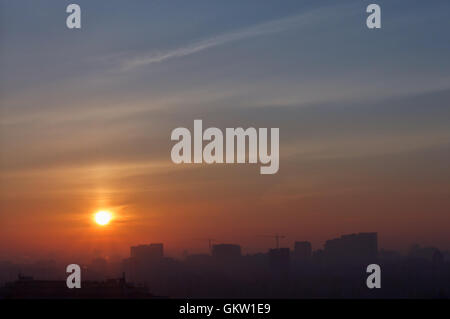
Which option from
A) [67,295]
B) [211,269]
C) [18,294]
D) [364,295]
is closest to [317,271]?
[364,295]

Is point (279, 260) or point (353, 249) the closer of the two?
point (353, 249)

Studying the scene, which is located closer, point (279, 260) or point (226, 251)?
point (226, 251)

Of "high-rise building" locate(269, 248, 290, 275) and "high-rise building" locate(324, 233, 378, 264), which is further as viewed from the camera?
"high-rise building" locate(269, 248, 290, 275)

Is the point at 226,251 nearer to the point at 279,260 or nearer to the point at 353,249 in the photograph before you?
the point at 279,260

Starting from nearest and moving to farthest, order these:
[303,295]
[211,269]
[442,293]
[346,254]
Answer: [442,293], [303,295], [211,269], [346,254]

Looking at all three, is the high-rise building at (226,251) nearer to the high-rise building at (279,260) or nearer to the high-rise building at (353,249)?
the high-rise building at (279,260)

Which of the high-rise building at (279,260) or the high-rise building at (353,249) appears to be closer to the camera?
the high-rise building at (353,249)

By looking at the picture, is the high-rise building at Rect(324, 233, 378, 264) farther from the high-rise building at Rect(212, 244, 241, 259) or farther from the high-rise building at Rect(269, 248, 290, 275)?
the high-rise building at Rect(212, 244, 241, 259)
